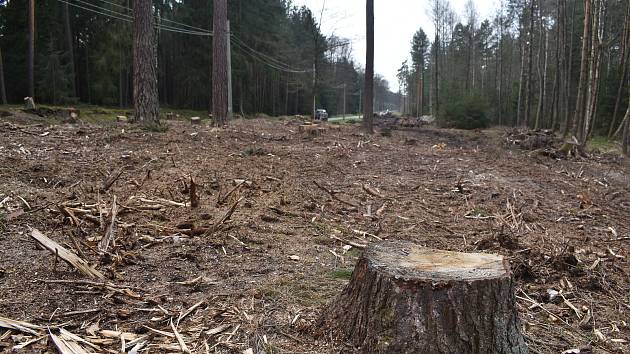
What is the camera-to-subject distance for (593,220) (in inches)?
260

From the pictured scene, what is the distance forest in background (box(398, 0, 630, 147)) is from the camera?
733 inches

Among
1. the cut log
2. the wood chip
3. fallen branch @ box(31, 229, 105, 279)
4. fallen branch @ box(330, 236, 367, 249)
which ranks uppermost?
the cut log


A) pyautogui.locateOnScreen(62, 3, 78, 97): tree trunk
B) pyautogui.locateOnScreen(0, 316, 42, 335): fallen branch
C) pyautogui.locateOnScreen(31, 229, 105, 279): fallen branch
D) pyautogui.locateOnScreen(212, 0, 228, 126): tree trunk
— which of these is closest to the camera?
pyautogui.locateOnScreen(0, 316, 42, 335): fallen branch

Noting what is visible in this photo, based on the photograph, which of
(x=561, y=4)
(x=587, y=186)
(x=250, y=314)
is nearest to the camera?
(x=250, y=314)

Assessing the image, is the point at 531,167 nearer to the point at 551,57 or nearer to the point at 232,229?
the point at 232,229

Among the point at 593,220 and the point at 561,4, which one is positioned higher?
the point at 561,4

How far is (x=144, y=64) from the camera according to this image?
10.9 meters

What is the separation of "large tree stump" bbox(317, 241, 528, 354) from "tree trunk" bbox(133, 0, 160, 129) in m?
9.40

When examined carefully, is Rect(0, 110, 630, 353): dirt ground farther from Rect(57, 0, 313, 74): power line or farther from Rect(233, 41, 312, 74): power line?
Rect(233, 41, 312, 74): power line

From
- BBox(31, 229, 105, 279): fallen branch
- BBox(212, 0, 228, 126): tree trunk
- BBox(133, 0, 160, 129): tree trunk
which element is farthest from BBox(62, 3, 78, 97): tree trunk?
BBox(31, 229, 105, 279): fallen branch

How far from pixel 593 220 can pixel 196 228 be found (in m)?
5.74

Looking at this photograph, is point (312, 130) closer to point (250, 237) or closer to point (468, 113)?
point (250, 237)

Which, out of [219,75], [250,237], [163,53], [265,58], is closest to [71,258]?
[250,237]

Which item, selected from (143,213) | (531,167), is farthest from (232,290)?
(531,167)
